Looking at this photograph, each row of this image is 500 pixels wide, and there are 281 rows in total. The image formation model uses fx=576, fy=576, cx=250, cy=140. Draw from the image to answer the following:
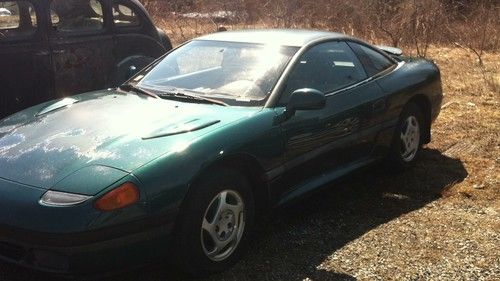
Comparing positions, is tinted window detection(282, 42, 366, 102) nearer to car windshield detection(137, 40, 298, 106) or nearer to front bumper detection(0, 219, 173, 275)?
car windshield detection(137, 40, 298, 106)

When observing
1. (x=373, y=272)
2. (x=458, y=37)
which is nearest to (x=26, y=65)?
(x=373, y=272)

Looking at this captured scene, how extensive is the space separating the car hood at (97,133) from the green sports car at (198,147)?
0.01 m

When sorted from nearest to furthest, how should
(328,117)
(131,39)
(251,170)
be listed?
(251,170) < (328,117) < (131,39)

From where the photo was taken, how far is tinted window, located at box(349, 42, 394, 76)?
16.6 ft

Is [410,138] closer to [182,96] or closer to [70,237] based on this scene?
[182,96]

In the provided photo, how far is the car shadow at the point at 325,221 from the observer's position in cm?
345

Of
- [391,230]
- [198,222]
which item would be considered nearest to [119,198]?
[198,222]

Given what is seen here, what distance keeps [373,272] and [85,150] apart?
186 cm

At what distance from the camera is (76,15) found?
6527 millimetres

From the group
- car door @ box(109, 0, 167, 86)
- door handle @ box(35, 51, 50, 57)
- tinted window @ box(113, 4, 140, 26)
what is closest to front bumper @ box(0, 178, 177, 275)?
door handle @ box(35, 51, 50, 57)

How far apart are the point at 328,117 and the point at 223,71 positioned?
871 millimetres

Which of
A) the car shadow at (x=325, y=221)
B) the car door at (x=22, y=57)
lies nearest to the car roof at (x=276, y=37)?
the car shadow at (x=325, y=221)

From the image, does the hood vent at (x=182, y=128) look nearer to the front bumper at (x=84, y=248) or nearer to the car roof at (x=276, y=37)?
the front bumper at (x=84, y=248)

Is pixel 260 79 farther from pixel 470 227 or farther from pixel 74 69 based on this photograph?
pixel 74 69
